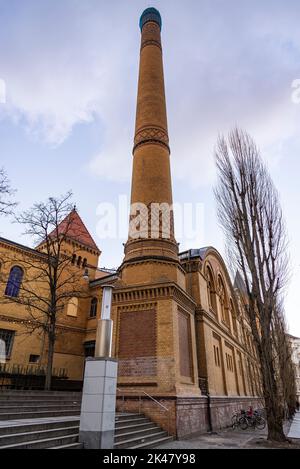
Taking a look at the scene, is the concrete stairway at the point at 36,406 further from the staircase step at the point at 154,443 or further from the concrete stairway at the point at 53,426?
the staircase step at the point at 154,443

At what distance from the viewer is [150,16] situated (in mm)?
22031

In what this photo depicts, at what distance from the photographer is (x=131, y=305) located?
12.6 meters

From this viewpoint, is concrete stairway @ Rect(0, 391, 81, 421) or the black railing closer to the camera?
concrete stairway @ Rect(0, 391, 81, 421)

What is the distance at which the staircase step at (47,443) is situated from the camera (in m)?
5.31

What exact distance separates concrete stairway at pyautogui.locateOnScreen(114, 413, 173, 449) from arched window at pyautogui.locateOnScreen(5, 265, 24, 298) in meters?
14.2

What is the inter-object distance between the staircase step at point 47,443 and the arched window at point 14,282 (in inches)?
638

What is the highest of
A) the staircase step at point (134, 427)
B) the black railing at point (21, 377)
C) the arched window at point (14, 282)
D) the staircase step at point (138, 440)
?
the arched window at point (14, 282)

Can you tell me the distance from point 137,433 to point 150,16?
81.2 ft

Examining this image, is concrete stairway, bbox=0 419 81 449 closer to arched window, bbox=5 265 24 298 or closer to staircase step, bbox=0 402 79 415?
staircase step, bbox=0 402 79 415

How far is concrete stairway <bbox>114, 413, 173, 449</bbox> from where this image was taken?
796 cm

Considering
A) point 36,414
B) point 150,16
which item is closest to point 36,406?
point 36,414

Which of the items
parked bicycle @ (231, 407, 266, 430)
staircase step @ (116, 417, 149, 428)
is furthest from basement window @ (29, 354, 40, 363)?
staircase step @ (116, 417, 149, 428)

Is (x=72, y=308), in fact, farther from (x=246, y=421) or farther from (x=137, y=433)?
(x=137, y=433)

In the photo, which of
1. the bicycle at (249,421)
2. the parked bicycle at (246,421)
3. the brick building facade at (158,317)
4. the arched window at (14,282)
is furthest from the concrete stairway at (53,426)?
the arched window at (14,282)
